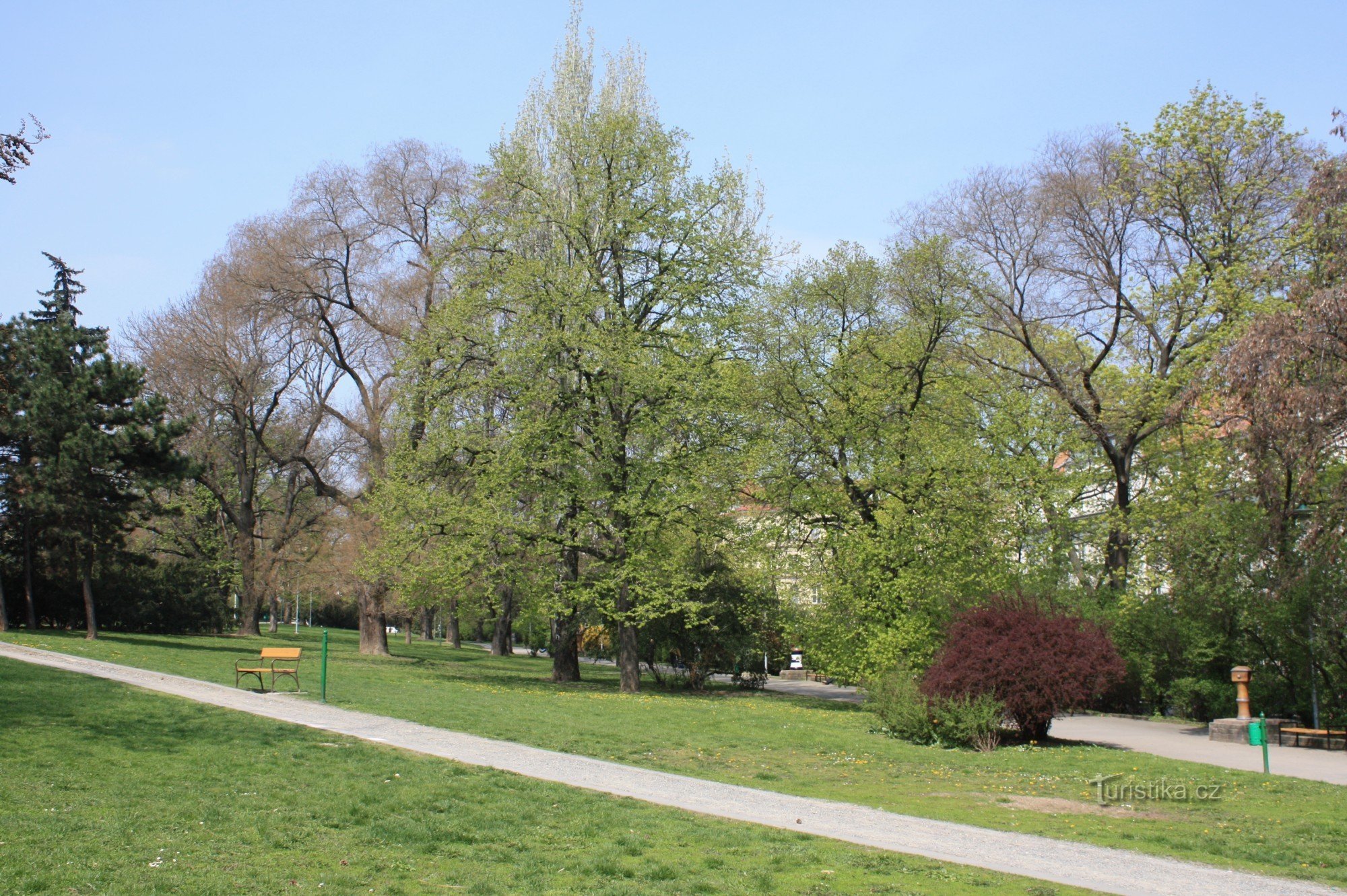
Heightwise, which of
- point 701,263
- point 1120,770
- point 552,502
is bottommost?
point 1120,770

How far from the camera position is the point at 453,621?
6425cm

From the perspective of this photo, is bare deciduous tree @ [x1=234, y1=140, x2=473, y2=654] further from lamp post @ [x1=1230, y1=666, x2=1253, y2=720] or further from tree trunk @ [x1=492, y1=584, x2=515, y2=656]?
lamp post @ [x1=1230, y1=666, x2=1253, y2=720]

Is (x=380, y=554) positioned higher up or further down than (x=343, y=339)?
further down

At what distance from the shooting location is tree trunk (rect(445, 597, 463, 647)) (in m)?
36.1

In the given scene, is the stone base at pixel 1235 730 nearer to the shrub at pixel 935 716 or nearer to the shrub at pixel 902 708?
the shrub at pixel 935 716

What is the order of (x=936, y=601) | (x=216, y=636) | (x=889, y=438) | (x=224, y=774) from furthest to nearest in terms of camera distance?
(x=216, y=636) → (x=889, y=438) → (x=936, y=601) → (x=224, y=774)

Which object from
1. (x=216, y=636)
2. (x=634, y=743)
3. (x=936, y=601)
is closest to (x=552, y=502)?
(x=936, y=601)

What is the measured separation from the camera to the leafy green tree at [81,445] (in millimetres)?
27641

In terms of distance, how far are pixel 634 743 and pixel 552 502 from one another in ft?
40.0

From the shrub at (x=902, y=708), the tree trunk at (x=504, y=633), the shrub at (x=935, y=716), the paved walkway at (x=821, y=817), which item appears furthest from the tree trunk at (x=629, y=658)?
the tree trunk at (x=504, y=633)

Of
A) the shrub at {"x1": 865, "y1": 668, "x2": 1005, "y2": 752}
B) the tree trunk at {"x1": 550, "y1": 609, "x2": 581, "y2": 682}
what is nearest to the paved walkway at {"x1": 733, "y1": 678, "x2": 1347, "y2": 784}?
the shrub at {"x1": 865, "y1": 668, "x2": 1005, "y2": 752}

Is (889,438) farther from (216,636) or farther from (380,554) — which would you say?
(216,636)

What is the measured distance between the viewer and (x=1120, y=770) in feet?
46.8

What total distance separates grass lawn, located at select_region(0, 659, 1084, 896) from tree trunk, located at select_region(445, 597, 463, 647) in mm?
21062
